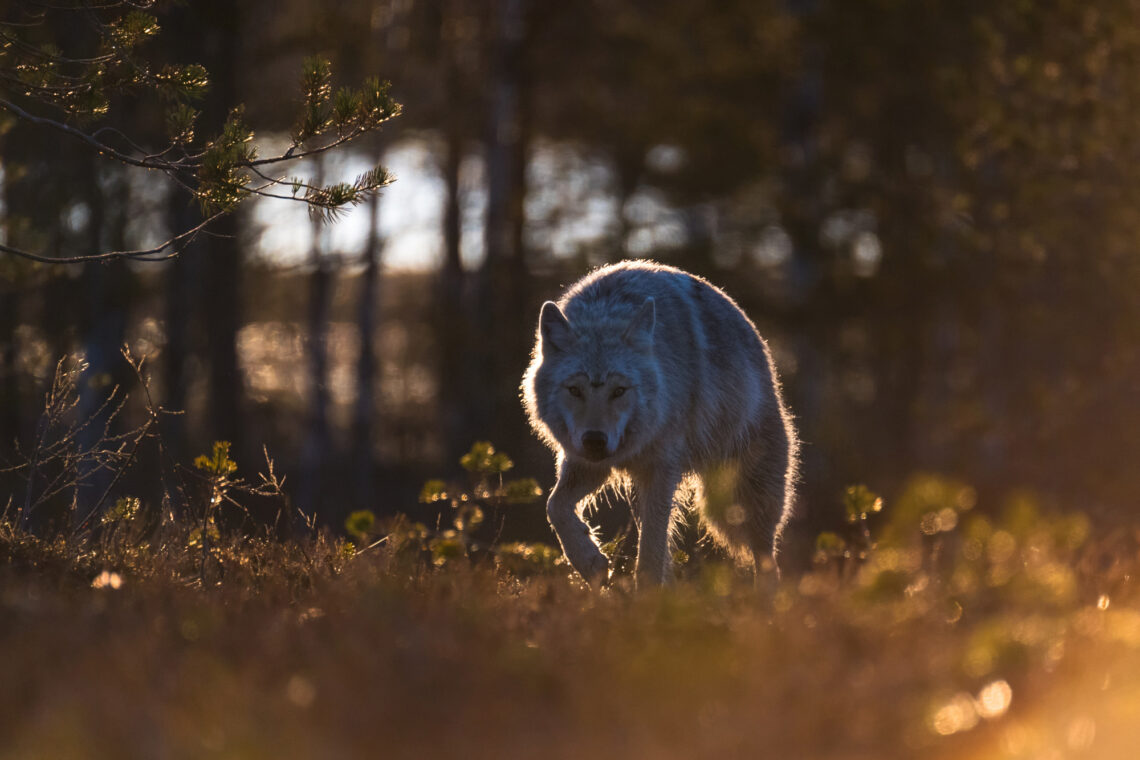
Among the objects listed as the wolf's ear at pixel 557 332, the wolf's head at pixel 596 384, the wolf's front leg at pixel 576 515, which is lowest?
the wolf's front leg at pixel 576 515

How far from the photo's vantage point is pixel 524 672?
3531mm

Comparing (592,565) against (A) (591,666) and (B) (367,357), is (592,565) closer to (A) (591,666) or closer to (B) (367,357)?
(A) (591,666)

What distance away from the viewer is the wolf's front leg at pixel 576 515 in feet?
22.5

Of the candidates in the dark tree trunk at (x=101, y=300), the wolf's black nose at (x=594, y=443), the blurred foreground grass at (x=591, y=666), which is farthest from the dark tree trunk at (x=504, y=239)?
the blurred foreground grass at (x=591, y=666)

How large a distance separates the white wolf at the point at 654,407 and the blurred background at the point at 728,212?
6.20 m

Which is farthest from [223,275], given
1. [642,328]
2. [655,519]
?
[655,519]

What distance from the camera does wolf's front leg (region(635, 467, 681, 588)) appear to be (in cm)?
690

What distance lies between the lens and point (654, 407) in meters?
7.08

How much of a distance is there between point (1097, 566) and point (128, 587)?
5.52 meters

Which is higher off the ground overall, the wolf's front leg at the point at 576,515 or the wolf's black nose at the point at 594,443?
the wolf's black nose at the point at 594,443

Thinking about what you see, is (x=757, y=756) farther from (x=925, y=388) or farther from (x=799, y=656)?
(x=925, y=388)

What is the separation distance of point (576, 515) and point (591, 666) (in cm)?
348

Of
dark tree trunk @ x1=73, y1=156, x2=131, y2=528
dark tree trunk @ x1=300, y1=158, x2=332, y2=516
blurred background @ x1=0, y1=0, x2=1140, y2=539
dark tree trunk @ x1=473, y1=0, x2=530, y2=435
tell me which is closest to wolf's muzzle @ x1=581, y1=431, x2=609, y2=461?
blurred background @ x1=0, y1=0, x2=1140, y2=539

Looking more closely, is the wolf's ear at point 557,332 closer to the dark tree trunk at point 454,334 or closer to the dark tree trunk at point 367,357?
the dark tree trunk at point 454,334
